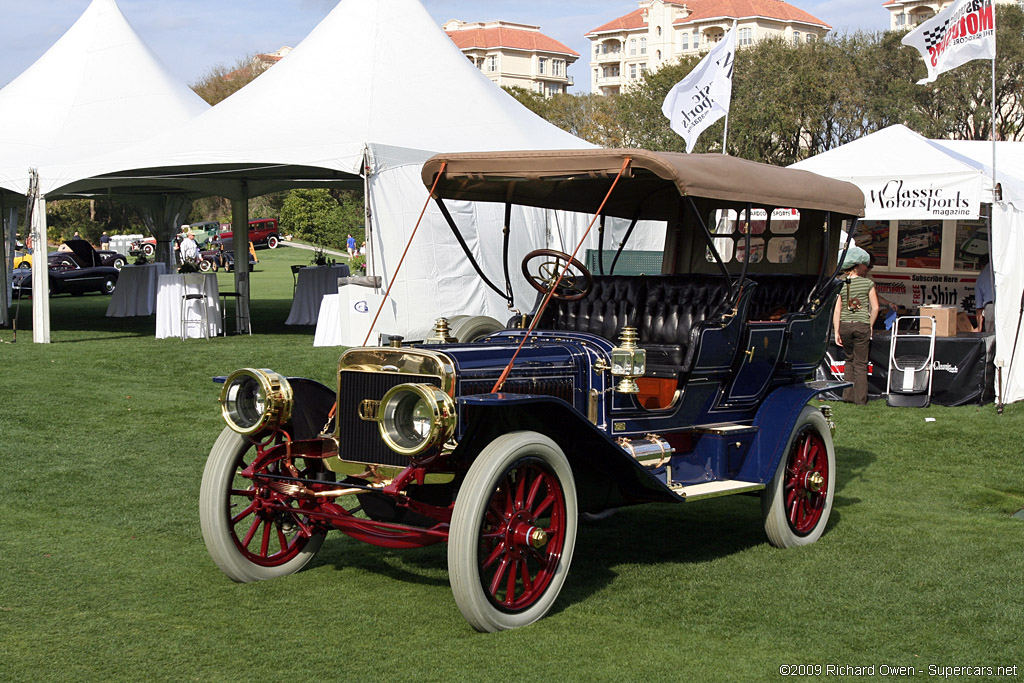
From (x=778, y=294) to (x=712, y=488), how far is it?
1.78m

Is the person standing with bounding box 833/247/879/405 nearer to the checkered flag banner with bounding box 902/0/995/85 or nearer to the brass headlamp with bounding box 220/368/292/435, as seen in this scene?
the checkered flag banner with bounding box 902/0/995/85

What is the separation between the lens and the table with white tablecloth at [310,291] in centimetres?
1803

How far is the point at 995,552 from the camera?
18.9ft

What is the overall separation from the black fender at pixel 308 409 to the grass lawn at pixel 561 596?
2.30 ft

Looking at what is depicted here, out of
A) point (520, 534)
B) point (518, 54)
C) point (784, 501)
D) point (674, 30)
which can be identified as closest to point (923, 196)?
point (784, 501)

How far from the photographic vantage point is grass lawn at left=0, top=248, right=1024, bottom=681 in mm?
4137

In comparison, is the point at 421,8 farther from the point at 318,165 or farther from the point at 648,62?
the point at 648,62

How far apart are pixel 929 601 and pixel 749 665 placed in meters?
1.26

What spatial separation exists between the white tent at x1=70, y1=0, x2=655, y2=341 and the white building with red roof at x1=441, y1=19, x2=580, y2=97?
310 ft

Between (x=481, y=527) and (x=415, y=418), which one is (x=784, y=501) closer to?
(x=481, y=527)

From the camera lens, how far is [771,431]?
19.3 ft

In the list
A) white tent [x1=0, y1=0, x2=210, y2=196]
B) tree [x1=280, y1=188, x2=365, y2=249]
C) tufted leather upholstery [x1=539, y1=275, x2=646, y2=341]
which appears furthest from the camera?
tree [x1=280, y1=188, x2=365, y2=249]

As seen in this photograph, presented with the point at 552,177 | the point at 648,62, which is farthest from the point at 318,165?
the point at 648,62

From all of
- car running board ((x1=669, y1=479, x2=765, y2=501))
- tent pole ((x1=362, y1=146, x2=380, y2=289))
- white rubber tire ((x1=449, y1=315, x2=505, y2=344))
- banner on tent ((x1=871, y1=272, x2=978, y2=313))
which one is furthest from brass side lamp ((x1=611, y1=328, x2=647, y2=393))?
banner on tent ((x1=871, y1=272, x2=978, y2=313))
